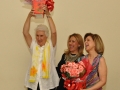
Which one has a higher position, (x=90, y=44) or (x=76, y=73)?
(x=90, y=44)

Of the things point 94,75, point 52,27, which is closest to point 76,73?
point 94,75

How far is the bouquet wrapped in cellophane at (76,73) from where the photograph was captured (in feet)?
6.02

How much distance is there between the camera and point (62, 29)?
108 inches

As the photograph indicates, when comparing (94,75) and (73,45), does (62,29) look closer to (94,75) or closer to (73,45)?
(73,45)

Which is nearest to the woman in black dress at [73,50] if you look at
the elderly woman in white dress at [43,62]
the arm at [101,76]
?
the elderly woman in white dress at [43,62]

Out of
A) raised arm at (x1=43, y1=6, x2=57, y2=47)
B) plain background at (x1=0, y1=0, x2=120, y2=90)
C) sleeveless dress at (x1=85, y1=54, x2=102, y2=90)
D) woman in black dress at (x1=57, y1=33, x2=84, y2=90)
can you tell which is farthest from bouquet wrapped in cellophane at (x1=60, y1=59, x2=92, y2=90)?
plain background at (x1=0, y1=0, x2=120, y2=90)

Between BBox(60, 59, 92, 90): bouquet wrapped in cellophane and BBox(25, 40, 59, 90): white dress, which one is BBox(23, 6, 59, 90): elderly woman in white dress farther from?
BBox(60, 59, 92, 90): bouquet wrapped in cellophane

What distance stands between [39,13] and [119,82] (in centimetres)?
146

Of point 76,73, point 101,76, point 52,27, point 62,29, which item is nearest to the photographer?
point 76,73

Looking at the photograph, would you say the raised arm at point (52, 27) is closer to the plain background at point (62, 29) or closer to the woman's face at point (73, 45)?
the woman's face at point (73, 45)

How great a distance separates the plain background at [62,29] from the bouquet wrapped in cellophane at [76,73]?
2.82ft

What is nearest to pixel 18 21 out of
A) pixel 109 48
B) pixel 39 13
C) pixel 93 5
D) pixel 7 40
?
pixel 7 40

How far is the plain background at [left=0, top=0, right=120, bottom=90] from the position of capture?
2.64 metres

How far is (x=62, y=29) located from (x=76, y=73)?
1.03 m
